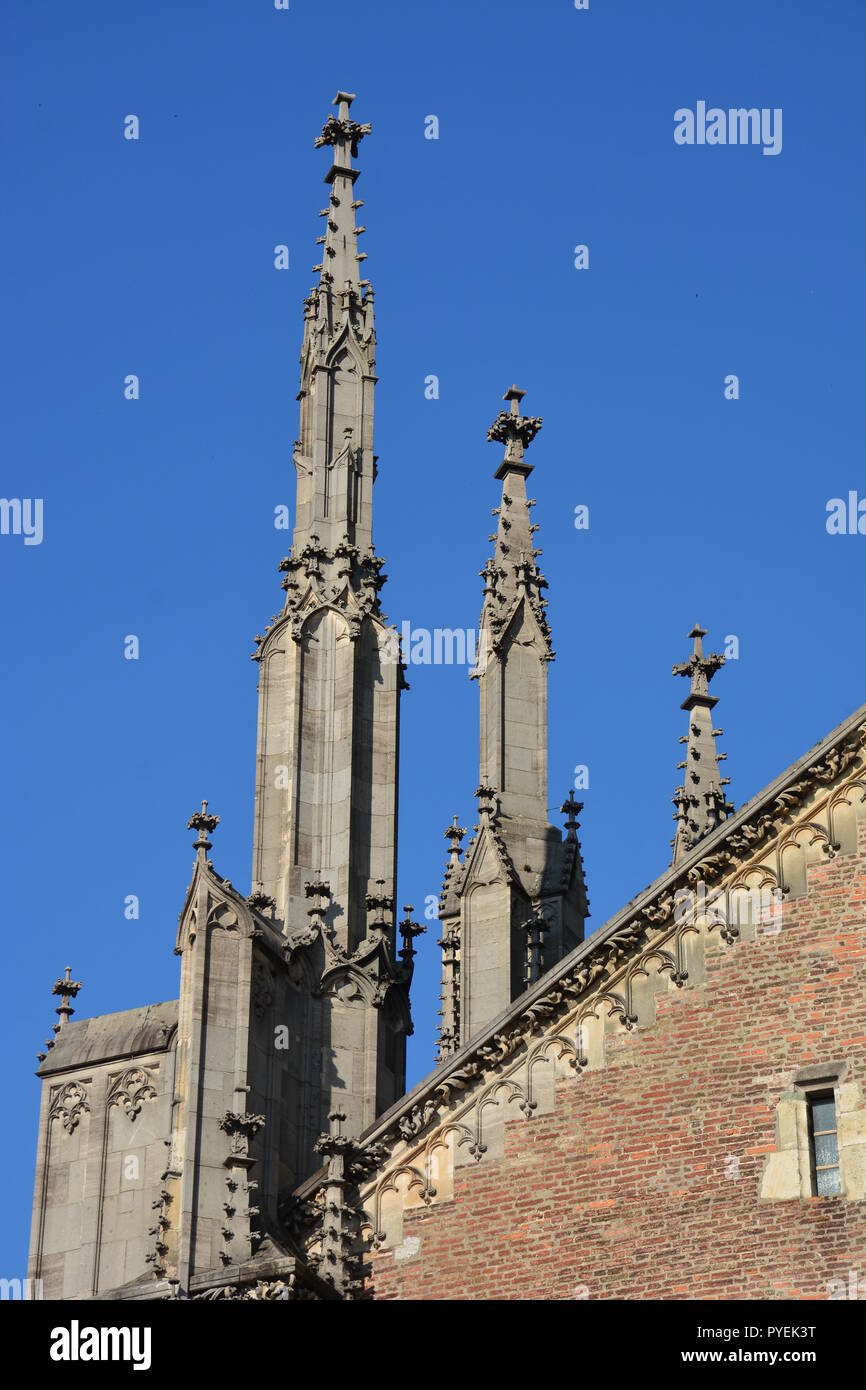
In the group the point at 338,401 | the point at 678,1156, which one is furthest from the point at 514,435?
the point at 678,1156

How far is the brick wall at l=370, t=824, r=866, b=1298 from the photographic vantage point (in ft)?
113

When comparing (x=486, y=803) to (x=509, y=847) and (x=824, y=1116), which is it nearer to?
(x=509, y=847)

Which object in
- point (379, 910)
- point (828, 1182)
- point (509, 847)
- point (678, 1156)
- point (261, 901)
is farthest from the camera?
point (509, 847)

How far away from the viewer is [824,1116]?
34.5 metres

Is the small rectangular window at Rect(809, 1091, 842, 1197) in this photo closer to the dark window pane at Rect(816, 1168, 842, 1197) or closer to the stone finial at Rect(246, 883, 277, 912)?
the dark window pane at Rect(816, 1168, 842, 1197)

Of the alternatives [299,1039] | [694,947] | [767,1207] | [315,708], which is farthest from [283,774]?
[767,1207]

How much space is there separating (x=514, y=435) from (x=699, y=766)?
193 inches

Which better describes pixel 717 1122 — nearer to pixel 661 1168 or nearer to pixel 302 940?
pixel 661 1168

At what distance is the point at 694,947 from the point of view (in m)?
35.9

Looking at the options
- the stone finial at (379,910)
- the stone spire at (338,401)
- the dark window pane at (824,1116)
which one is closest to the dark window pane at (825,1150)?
the dark window pane at (824,1116)

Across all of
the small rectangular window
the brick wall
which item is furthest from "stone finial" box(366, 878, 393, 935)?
the small rectangular window

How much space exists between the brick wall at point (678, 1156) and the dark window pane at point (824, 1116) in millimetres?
394

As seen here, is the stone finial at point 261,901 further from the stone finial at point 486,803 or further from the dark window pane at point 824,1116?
the dark window pane at point 824,1116
